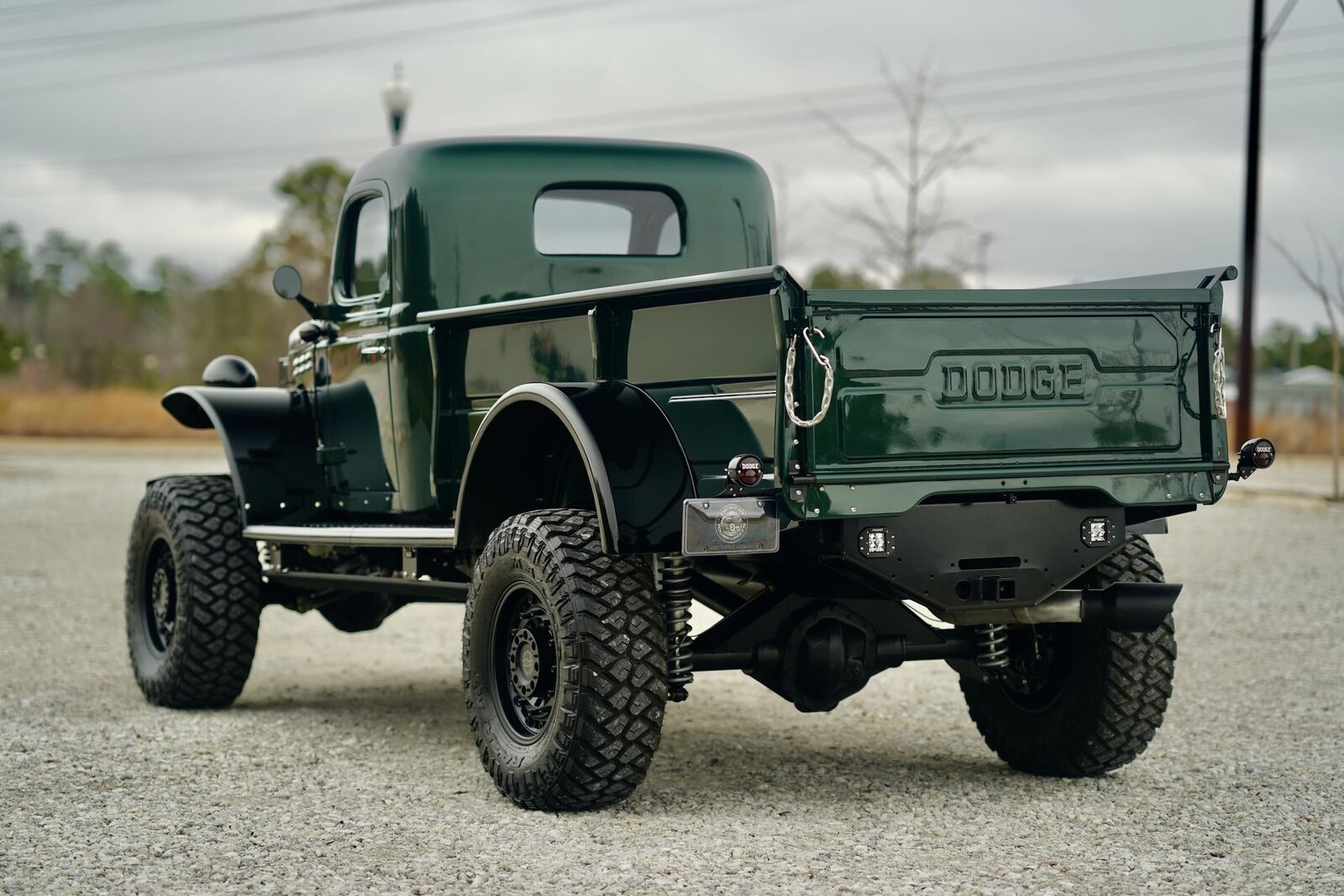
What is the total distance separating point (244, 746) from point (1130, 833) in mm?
3381

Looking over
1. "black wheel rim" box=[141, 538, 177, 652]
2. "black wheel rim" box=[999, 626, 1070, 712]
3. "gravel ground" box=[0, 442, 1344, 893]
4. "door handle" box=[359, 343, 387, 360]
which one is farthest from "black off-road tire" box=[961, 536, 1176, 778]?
"black wheel rim" box=[141, 538, 177, 652]

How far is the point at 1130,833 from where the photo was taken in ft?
16.4

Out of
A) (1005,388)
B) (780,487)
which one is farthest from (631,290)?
(1005,388)

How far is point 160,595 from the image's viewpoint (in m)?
7.72

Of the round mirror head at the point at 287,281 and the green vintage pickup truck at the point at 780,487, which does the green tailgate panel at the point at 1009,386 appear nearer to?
the green vintage pickup truck at the point at 780,487

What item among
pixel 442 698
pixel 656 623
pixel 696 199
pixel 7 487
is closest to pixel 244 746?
pixel 442 698

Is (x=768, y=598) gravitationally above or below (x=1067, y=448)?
below

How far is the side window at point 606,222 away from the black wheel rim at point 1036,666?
226 centimetres

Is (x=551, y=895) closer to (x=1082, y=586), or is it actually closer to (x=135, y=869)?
(x=135, y=869)

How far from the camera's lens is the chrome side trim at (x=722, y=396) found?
4637 millimetres

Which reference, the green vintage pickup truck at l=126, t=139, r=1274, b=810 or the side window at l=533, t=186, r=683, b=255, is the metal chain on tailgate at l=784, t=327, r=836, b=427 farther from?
the side window at l=533, t=186, r=683, b=255

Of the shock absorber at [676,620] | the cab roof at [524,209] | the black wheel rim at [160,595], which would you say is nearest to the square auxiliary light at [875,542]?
the shock absorber at [676,620]

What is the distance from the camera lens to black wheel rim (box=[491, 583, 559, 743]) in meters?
5.23

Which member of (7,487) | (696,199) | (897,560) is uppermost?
(696,199)
